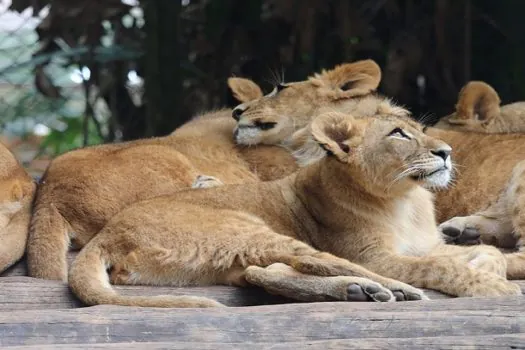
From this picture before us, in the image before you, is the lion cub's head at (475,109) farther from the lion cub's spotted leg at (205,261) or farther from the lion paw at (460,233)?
the lion cub's spotted leg at (205,261)

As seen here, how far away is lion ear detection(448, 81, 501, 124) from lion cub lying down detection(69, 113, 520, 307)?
1.05 meters

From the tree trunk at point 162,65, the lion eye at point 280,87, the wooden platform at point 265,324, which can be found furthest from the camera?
the tree trunk at point 162,65

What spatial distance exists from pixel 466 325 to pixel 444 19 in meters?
3.88

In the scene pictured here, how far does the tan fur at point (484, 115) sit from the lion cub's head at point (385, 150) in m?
1.21

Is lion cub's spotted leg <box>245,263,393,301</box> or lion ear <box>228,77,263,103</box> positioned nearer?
lion cub's spotted leg <box>245,263,393,301</box>

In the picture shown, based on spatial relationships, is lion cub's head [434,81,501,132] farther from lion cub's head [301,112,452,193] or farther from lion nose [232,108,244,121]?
lion cub's head [301,112,452,193]

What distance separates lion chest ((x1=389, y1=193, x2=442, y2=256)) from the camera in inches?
163

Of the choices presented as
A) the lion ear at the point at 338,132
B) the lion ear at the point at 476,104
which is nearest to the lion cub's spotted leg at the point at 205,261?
the lion ear at the point at 338,132

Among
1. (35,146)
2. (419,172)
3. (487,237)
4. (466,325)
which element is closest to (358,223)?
(419,172)

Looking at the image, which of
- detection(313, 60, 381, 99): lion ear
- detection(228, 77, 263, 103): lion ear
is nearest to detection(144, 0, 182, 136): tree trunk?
detection(228, 77, 263, 103): lion ear

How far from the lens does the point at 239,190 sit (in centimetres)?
426

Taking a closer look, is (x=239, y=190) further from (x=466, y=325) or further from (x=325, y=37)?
(x=325, y=37)

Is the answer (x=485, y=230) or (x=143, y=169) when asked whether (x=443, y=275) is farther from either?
(x=143, y=169)

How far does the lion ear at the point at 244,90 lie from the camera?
5336 millimetres
